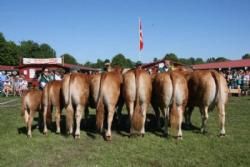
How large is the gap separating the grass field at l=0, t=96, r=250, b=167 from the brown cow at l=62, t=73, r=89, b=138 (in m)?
0.48

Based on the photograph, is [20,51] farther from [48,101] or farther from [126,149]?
[126,149]

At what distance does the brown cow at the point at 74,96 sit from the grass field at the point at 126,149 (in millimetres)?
478

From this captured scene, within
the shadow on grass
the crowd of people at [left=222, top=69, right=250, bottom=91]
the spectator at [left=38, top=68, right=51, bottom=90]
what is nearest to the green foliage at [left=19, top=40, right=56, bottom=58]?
the crowd of people at [left=222, top=69, right=250, bottom=91]

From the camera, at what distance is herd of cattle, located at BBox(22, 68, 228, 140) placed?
916 cm

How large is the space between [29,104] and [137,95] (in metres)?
3.06

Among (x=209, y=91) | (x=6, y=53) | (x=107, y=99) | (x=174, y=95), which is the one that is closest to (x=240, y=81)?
(x=209, y=91)

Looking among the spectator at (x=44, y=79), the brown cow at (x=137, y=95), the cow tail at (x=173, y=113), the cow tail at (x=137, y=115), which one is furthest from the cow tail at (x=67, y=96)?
the spectator at (x=44, y=79)

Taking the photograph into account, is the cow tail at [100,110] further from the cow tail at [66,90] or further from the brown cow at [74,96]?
the cow tail at [66,90]

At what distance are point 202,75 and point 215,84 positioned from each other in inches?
18.8

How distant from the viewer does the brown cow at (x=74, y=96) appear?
959cm

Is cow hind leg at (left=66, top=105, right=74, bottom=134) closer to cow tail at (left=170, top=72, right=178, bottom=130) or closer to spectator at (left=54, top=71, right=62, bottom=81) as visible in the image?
cow tail at (left=170, top=72, right=178, bottom=130)

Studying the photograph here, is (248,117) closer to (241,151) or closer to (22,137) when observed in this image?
(241,151)

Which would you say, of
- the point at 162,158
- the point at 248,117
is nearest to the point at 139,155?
the point at 162,158

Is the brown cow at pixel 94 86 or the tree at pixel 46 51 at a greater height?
the tree at pixel 46 51
